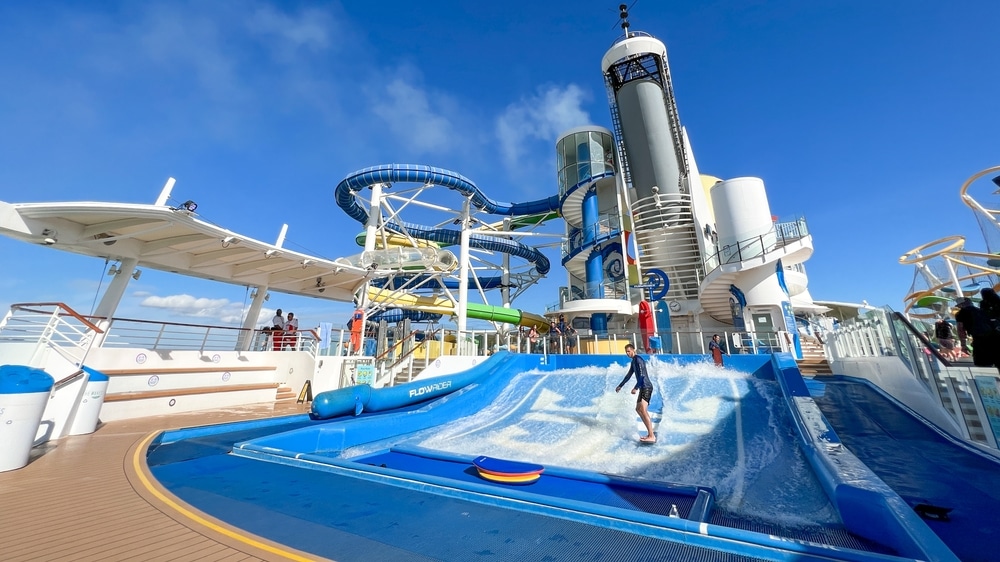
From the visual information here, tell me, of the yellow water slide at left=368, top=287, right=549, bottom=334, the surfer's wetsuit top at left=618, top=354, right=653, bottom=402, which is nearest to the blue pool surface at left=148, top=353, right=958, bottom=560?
the surfer's wetsuit top at left=618, top=354, right=653, bottom=402

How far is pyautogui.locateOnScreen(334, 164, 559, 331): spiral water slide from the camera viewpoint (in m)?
14.7

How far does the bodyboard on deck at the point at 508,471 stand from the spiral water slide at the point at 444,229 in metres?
11.6

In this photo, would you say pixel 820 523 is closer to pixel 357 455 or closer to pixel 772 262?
pixel 357 455

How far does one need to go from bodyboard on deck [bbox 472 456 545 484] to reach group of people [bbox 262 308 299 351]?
10.3m

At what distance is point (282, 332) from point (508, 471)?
10802 mm

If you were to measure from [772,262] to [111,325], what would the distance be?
18.6 m

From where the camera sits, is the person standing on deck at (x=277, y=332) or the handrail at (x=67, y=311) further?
the person standing on deck at (x=277, y=332)

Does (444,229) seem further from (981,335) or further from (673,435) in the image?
(981,335)

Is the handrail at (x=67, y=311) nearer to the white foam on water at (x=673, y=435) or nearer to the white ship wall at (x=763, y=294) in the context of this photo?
the white foam on water at (x=673, y=435)

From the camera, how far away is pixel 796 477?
Result: 15.3ft

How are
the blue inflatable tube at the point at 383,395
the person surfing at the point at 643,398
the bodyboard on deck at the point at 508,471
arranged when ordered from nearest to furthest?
1. the bodyboard on deck at the point at 508,471
2. the person surfing at the point at 643,398
3. the blue inflatable tube at the point at 383,395

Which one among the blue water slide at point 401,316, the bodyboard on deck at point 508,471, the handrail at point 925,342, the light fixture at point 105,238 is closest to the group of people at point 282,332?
the light fixture at point 105,238

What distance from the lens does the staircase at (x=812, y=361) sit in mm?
10582

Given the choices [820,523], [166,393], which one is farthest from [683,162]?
[166,393]
